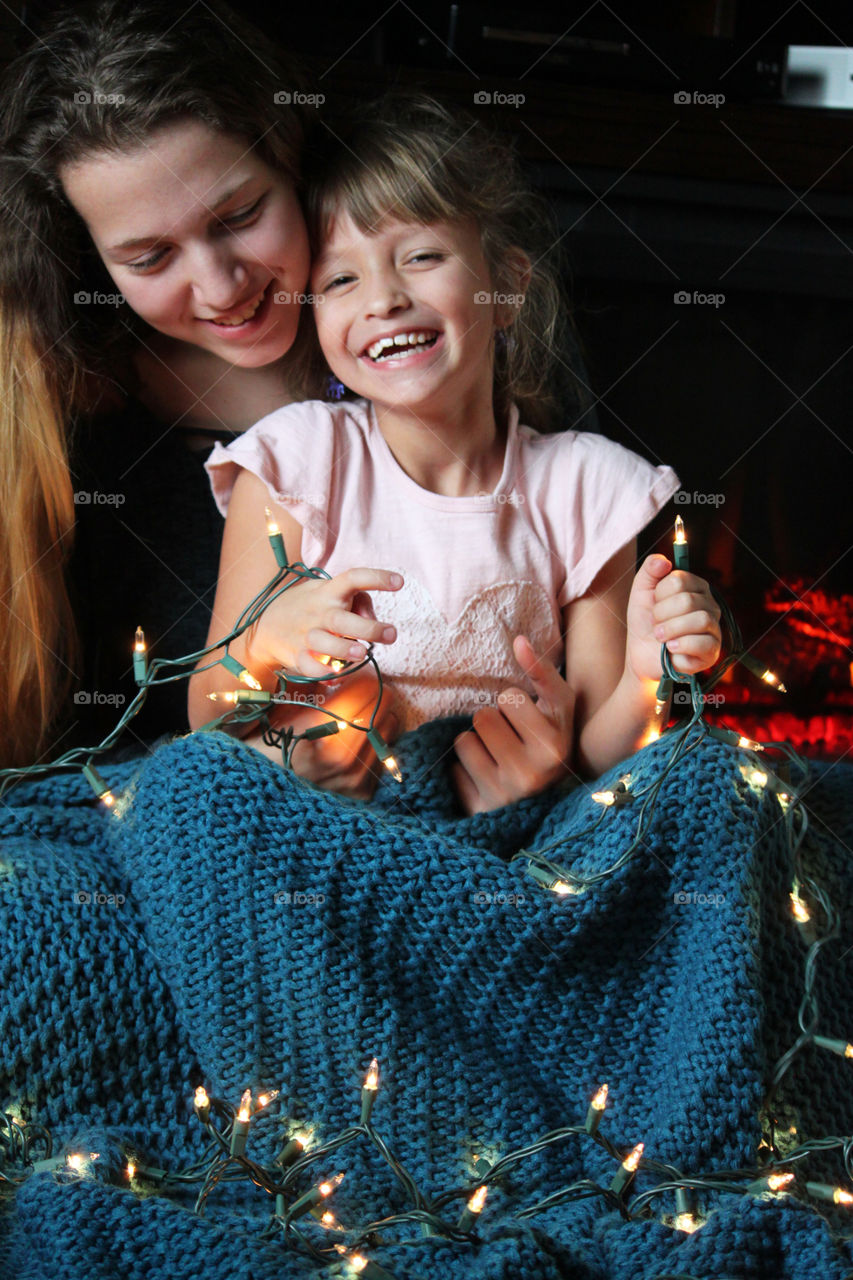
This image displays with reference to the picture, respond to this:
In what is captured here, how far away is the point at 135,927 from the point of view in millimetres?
798

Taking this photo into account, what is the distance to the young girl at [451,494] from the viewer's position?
933 mm

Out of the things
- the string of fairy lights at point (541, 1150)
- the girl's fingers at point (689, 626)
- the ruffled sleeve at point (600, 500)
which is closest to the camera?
the string of fairy lights at point (541, 1150)

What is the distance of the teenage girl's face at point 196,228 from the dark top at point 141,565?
0.15m

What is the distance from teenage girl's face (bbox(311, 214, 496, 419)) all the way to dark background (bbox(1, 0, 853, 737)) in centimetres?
16

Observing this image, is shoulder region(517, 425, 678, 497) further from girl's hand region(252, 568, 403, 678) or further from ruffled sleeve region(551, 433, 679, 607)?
girl's hand region(252, 568, 403, 678)

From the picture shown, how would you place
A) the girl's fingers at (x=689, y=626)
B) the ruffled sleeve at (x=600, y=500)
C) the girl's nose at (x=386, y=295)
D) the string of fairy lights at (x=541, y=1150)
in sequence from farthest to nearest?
the ruffled sleeve at (x=600, y=500), the girl's nose at (x=386, y=295), the girl's fingers at (x=689, y=626), the string of fairy lights at (x=541, y=1150)

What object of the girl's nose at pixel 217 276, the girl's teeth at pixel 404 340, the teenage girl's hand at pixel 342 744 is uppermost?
the girl's nose at pixel 217 276

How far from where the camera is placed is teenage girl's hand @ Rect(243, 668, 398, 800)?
3.14ft

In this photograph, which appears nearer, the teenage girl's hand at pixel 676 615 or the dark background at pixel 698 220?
the teenage girl's hand at pixel 676 615

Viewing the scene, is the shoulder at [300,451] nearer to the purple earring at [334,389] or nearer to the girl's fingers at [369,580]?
the purple earring at [334,389]

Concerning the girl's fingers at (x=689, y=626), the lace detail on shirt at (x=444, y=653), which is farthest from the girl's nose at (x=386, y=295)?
the girl's fingers at (x=689, y=626)

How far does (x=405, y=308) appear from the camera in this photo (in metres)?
0.93

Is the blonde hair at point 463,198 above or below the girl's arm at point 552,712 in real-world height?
above

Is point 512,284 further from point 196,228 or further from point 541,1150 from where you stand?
point 541,1150
